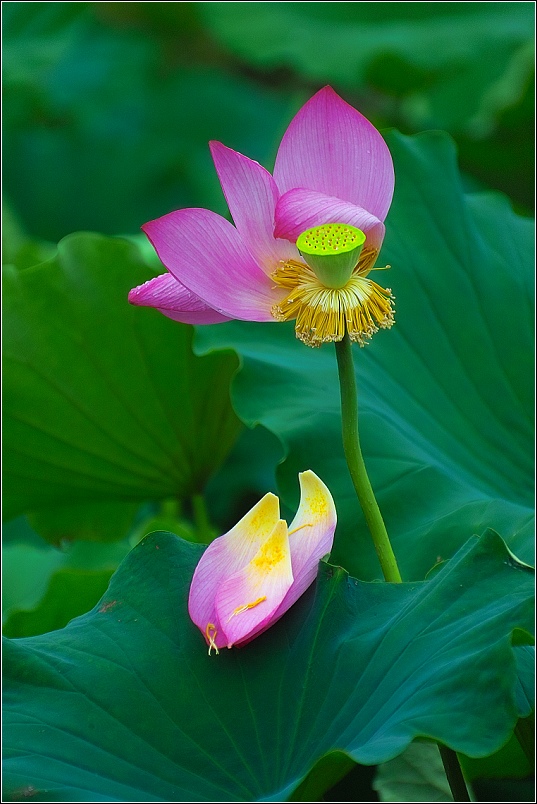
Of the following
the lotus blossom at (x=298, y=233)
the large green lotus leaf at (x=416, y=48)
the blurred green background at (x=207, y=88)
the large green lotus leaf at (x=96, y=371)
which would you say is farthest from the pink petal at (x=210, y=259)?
the large green lotus leaf at (x=416, y=48)

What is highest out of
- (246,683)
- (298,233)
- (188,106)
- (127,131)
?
(188,106)

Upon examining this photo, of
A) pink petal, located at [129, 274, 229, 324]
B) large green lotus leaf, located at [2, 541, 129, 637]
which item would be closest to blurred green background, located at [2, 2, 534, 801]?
large green lotus leaf, located at [2, 541, 129, 637]

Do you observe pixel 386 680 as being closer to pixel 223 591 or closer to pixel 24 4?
pixel 223 591

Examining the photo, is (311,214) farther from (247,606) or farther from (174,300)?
(247,606)

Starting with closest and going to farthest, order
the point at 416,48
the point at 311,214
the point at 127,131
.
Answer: the point at 311,214 → the point at 416,48 → the point at 127,131

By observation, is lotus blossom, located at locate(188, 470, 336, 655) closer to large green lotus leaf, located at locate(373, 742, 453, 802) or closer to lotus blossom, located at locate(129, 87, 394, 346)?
lotus blossom, located at locate(129, 87, 394, 346)

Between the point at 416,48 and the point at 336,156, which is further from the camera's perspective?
the point at 416,48

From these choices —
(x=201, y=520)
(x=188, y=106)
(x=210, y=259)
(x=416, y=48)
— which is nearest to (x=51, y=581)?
(x=201, y=520)
